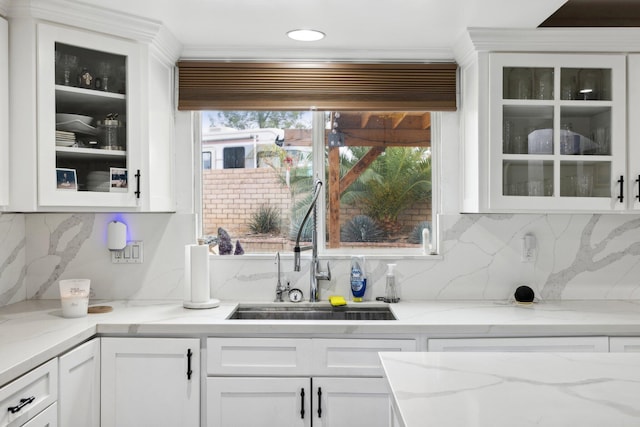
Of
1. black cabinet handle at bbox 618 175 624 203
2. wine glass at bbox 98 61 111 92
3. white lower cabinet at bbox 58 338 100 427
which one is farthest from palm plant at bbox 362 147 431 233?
white lower cabinet at bbox 58 338 100 427

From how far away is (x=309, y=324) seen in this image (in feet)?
7.18

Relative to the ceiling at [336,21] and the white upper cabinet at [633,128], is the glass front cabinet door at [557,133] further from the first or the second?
the ceiling at [336,21]

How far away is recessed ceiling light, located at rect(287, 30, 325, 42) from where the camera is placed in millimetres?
2434

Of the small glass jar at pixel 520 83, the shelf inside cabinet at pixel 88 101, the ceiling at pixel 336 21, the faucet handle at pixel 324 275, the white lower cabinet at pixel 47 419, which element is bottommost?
the white lower cabinet at pixel 47 419

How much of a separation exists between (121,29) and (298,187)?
3.91 ft

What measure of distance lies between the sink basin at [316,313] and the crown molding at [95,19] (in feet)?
4.61

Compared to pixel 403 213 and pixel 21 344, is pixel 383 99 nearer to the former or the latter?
pixel 403 213

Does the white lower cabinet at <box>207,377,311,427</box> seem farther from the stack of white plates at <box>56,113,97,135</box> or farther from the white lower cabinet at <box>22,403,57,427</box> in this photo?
the stack of white plates at <box>56,113,97,135</box>

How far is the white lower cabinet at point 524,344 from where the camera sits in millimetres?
2182

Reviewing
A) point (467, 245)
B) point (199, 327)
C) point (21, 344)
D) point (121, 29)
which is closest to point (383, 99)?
point (467, 245)

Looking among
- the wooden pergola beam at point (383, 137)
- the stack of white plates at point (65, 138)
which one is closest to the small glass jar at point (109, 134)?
the stack of white plates at point (65, 138)

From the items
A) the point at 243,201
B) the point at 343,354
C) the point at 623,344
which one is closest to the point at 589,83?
the point at 623,344

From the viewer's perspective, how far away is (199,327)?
7.12 feet

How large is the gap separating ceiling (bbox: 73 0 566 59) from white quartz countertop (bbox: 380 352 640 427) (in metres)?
1.45
